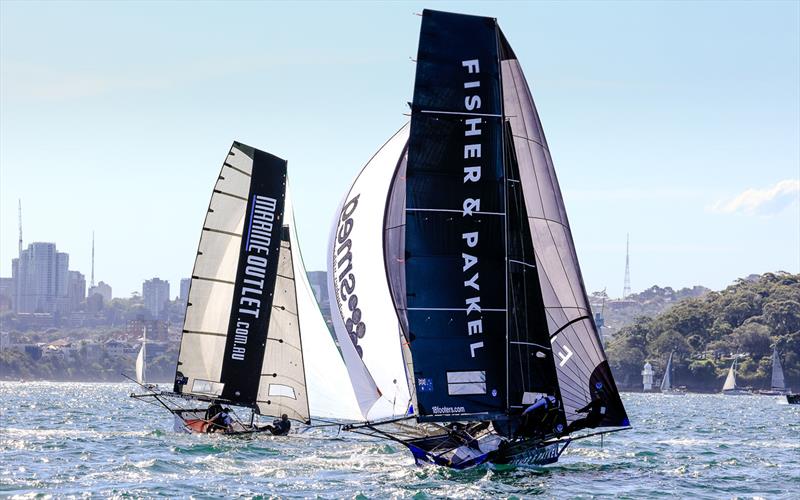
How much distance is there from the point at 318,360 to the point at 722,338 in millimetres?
129000

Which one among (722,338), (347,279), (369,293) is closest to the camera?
(369,293)

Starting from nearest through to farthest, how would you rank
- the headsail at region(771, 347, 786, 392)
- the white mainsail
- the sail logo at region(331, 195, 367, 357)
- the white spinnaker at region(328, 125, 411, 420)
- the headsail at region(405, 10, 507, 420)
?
the headsail at region(405, 10, 507, 420)
the white spinnaker at region(328, 125, 411, 420)
the sail logo at region(331, 195, 367, 357)
the white mainsail
the headsail at region(771, 347, 786, 392)

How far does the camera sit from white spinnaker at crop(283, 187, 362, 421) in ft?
107

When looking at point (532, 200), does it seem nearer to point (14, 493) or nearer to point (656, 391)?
point (14, 493)

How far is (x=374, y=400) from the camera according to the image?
85.8 ft

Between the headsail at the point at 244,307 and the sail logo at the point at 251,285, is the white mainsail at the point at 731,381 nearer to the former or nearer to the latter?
the headsail at the point at 244,307

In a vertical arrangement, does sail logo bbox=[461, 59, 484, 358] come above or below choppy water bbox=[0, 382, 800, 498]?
above

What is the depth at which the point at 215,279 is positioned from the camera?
3384 cm

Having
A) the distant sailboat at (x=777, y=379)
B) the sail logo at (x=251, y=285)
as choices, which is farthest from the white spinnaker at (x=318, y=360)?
the distant sailboat at (x=777, y=379)

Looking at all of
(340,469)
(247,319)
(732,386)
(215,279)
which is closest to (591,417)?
(340,469)

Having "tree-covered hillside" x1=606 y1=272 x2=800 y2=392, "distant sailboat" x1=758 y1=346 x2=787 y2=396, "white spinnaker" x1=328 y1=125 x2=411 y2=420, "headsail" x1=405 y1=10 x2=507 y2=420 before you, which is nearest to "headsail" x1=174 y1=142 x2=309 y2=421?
"white spinnaker" x1=328 y1=125 x2=411 y2=420

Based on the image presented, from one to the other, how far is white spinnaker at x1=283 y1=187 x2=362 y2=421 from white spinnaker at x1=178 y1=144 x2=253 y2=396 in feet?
4.84

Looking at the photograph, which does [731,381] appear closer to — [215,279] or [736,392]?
[736,392]

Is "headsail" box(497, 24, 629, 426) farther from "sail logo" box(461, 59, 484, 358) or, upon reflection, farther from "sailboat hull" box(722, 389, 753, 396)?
"sailboat hull" box(722, 389, 753, 396)
